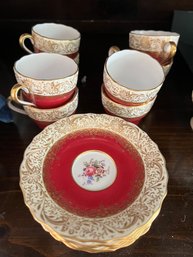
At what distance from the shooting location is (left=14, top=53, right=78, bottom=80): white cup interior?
0.51 meters

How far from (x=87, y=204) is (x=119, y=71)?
0.94 ft

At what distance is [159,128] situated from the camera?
0.53 meters

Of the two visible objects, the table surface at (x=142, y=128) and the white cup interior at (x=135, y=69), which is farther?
the white cup interior at (x=135, y=69)

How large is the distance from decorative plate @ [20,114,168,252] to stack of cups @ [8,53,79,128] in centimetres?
3

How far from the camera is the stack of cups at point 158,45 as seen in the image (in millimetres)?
513

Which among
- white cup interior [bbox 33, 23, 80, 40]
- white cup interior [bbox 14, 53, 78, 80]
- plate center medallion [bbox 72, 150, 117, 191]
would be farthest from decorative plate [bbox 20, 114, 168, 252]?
white cup interior [bbox 33, 23, 80, 40]

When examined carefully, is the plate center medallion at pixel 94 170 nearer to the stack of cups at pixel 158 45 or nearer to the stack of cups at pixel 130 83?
the stack of cups at pixel 130 83

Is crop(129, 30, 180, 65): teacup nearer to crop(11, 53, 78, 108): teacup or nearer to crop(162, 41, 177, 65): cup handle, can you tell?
crop(162, 41, 177, 65): cup handle

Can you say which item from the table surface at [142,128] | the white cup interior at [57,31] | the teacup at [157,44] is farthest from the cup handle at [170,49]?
the white cup interior at [57,31]

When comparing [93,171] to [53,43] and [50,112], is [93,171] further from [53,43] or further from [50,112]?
[53,43]

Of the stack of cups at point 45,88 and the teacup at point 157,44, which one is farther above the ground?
the teacup at point 157,44

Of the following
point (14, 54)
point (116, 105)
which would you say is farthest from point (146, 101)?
point (14, 54)

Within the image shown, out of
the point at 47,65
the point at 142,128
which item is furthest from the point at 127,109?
the point at 47,65

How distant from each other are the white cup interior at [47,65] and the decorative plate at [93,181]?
112mm
